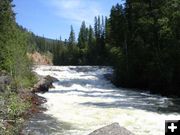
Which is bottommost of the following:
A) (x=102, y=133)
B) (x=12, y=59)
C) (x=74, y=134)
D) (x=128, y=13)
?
(x=74, y=134)

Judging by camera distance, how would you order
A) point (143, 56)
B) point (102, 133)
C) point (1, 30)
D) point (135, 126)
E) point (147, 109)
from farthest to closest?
point (143, 56) < point (1, 30) < point (147, 109) < point (135, 126) < point (102, 133)

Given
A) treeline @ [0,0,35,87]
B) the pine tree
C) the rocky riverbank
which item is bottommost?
the rocky riverbank

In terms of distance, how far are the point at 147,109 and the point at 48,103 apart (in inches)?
321

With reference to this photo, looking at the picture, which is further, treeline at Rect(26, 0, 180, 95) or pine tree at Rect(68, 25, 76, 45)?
pine tree at Rect(68, 25, 76, 45)

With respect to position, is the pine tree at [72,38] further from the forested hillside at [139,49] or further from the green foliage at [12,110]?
the green foliage at [12,110]

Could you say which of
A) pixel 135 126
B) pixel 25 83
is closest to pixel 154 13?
pixel 25 83

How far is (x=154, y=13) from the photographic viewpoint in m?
44.4

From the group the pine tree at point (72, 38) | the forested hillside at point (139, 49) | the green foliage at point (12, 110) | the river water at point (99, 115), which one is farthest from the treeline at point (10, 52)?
the pine tree at point (72, 38)

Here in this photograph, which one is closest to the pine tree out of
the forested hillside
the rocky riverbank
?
the forested hillside

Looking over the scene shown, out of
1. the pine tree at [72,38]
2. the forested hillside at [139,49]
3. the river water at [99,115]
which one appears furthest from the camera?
the pine tree at [72,38]

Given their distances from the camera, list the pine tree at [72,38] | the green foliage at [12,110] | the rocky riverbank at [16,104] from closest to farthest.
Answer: the green foliage at [12,110] → the rocky riverbank at [16,104] → the pine tree at [72,38]

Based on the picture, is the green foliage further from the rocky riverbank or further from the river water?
the river water

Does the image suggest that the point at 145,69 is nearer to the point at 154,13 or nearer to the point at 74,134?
the point at 154,13

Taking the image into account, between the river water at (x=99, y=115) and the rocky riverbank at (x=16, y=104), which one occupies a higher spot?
the rocky riverbank at (x=16, y=104)
